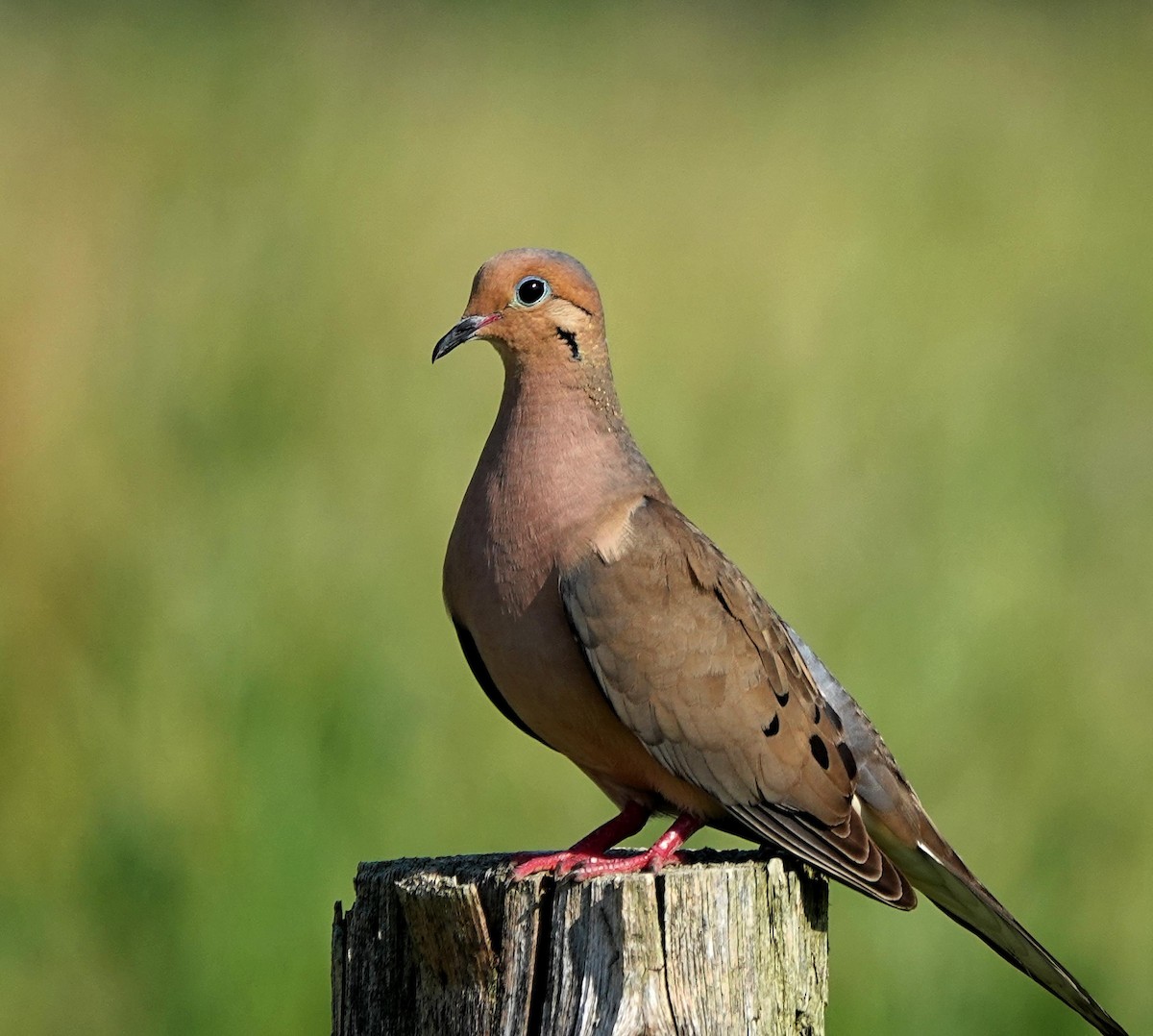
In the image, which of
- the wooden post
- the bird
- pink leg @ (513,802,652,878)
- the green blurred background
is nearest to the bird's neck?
the bird

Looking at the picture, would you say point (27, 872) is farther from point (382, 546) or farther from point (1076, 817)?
point (1076, 817)

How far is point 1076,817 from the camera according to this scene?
18.0 ft

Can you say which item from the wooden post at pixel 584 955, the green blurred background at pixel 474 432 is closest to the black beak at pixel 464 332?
the wooden post at pixel 584 955

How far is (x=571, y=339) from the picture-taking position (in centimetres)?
378

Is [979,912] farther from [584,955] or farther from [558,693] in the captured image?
[584,955]

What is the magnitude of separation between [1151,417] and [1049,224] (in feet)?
4.11

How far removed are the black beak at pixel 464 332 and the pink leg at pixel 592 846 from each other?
1080 millimetres

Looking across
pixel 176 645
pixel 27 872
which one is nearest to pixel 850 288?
pixel 176 645

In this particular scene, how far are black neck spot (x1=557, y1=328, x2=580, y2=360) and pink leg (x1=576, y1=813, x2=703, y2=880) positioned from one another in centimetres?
107

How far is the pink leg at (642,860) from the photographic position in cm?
305

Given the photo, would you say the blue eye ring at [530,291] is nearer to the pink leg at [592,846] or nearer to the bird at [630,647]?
the bird at [630,647]

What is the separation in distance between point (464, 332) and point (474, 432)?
2.70 meters

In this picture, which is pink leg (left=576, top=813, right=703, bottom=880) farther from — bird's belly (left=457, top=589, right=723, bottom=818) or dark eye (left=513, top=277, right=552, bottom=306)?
dark eye (left=513, top=277, right=552, bottom=306)

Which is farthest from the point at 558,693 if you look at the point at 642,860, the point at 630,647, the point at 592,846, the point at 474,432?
the point at 474,432
